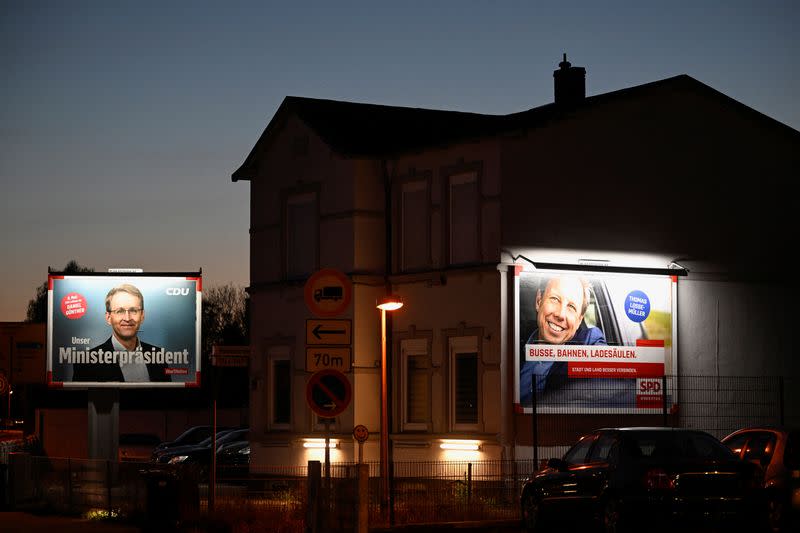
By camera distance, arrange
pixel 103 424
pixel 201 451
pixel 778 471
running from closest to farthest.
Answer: pixel 778 471, pixel 103 424, pixel 201 451

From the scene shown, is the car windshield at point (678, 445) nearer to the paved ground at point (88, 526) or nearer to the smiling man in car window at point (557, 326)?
the paved ground at point (88, 526)

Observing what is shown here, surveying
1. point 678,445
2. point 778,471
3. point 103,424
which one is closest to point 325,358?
point 678,445

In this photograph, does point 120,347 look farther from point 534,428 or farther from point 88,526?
point 534,428

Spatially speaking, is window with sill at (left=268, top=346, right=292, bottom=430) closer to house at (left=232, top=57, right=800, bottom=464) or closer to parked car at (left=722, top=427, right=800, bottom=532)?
house at (left=232, top=57, right=800, bottom=464)

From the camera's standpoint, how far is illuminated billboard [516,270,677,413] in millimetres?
32875

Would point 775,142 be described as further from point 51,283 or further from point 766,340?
point 51,283

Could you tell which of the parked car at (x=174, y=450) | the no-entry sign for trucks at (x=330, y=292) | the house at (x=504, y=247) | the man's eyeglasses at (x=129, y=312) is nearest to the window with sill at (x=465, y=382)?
the house at (x=504, y=247)

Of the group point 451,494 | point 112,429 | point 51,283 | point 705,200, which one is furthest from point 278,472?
point 705,200

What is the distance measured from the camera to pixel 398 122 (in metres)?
39.7

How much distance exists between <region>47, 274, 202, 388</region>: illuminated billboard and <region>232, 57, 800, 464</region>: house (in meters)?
1.71

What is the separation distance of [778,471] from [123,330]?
1938 cm

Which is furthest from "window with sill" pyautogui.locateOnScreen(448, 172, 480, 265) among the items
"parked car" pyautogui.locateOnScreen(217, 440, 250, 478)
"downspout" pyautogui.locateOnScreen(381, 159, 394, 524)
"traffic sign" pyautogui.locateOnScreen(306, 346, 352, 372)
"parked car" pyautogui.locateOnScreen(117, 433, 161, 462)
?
"parked car" pyautogui.locateOnScreen(117, 433, 161, 462)

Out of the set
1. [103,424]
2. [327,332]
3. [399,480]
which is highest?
[327,332]

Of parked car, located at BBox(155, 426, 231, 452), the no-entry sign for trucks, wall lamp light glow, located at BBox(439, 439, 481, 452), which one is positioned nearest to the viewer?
the no-entry sign for trucks
